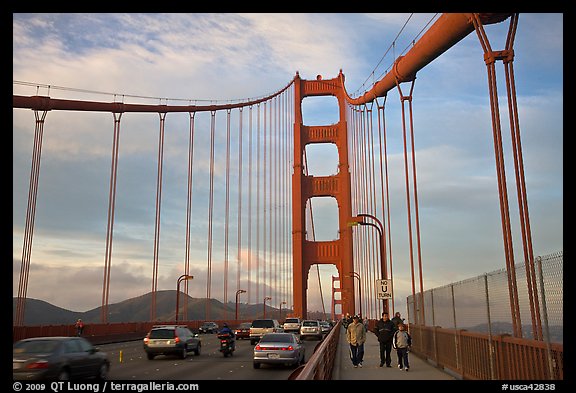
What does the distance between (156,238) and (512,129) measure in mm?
35751

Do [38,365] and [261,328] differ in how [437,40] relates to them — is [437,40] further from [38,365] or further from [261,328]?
[261,328]

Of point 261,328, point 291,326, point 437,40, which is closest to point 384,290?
point 261,328

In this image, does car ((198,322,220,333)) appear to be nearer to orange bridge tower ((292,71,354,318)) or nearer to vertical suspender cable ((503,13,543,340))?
orange bridge tower ((292,71,354,318))

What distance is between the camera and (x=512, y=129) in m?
13.2

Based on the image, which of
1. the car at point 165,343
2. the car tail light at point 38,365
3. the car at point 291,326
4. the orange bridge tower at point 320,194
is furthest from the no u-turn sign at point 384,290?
the orange bridge tower at point 320,194

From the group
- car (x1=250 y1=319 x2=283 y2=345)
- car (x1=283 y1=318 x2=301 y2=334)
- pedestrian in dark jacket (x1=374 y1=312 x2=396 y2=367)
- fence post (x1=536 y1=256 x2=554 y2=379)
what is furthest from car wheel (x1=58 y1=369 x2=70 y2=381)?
car (x1=283 y1=318 x2=301 y2=334)

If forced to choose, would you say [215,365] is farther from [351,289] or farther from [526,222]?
[351,289]

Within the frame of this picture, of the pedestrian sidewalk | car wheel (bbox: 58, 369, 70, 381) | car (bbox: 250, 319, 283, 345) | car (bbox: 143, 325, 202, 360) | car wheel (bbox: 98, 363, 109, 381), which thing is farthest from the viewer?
car (bbox: 250, 319, 283, 345)

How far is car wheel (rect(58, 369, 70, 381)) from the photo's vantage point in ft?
38.2

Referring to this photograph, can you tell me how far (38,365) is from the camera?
11.1m

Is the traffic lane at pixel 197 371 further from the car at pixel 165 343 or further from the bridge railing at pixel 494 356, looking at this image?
the bridge railing at pixel 494 356

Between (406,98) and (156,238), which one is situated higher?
(406,98)
